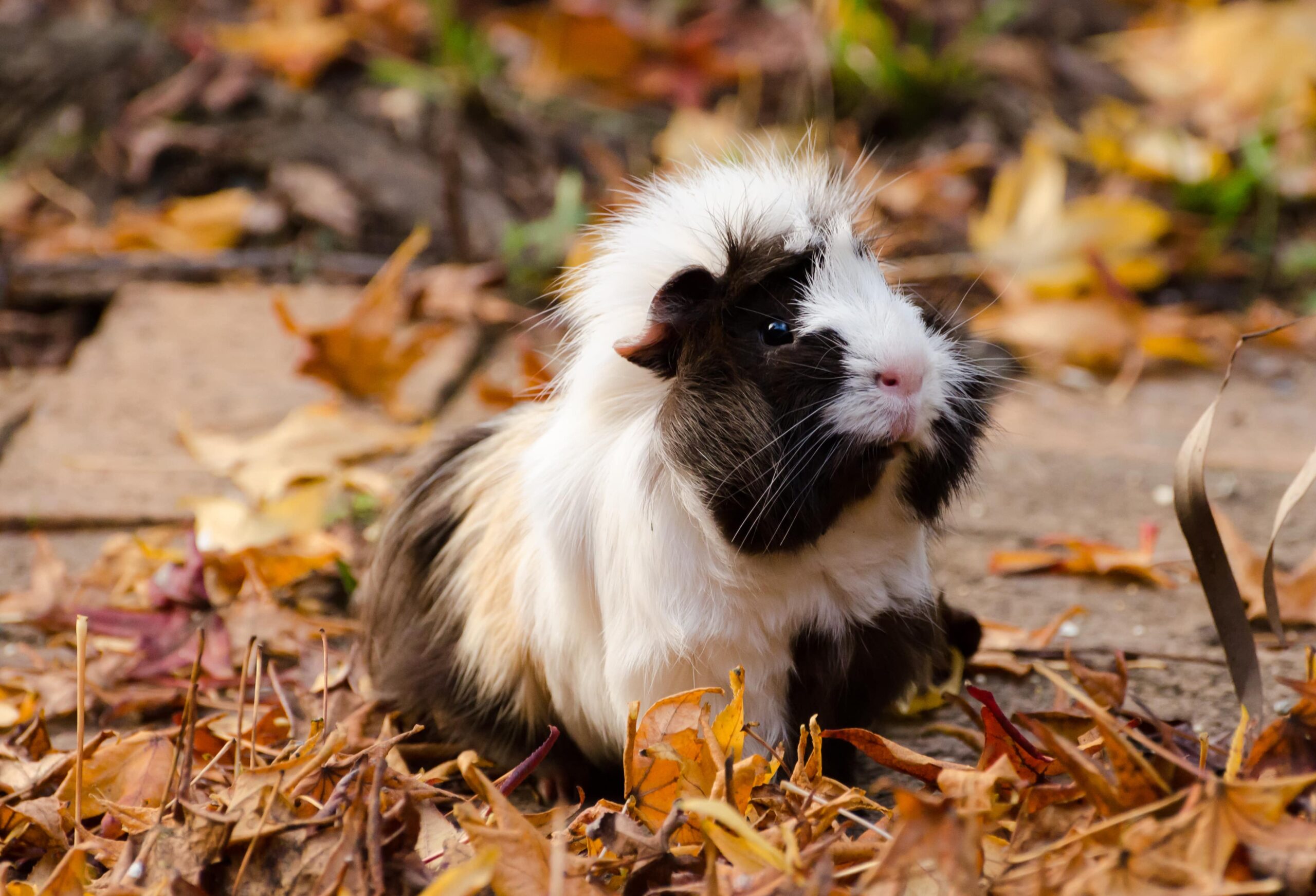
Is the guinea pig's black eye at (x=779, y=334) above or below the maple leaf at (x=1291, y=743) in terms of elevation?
above

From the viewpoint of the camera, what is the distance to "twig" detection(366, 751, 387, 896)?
1608 mm

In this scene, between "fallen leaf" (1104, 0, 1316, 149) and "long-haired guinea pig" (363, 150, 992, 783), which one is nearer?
"long-haired guinea pig" (363, 150, 992, 783)

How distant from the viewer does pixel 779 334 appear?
1.94 m

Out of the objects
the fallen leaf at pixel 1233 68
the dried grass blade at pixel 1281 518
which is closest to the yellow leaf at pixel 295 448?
the dried grass blade at pixel 1281 518

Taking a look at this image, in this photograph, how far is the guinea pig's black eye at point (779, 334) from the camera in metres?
1.93

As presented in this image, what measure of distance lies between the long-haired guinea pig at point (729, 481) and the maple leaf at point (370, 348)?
1.66 metres

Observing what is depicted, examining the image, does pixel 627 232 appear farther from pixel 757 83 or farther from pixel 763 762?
pixel 757 83

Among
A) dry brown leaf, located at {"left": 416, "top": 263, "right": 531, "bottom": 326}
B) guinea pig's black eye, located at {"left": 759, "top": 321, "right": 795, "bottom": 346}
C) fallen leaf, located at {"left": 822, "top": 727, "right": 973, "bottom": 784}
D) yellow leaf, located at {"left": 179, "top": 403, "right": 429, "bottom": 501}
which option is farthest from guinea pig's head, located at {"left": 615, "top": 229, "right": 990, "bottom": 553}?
dry brown leaf, located at {"left": 416, "top": 263, "right": 531, "bottom": 326}

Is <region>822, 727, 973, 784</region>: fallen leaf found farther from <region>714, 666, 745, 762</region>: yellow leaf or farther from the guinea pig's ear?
the guinea pig's ear

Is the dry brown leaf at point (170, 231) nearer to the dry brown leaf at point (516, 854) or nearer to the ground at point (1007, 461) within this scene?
the ground at point (1007, 461)

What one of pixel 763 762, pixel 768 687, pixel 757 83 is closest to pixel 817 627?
pixel 768 687

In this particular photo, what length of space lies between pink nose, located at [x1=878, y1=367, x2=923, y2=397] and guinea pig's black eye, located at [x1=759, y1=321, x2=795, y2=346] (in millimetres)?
165

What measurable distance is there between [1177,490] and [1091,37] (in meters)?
4.89

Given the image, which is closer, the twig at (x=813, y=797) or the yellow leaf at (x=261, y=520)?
the twig at (x=813, y=797)
